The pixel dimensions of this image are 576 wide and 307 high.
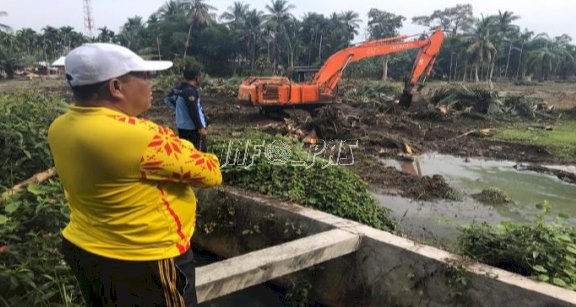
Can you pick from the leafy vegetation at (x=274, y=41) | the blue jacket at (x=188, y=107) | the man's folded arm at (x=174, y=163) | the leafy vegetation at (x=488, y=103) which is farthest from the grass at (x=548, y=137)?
the leafy vegetation at (x=274, y=41)

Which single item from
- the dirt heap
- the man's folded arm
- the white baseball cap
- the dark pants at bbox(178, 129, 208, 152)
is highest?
the white baseball cap

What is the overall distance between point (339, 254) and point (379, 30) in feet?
182

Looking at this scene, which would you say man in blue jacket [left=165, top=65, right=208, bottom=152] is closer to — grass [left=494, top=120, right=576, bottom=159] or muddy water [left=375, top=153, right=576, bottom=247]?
muddy water [left=375, top=153, right=576, bottom=247]

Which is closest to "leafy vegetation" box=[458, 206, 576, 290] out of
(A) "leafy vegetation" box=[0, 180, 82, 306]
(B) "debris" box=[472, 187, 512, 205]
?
(A) "leafy vegetation" box=[0, 180, 82, 306]

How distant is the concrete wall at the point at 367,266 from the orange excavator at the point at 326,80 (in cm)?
1034

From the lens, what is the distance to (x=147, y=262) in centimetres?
188

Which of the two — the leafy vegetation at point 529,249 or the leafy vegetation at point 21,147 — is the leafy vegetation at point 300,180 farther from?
the leafy vegetation at point 21,147

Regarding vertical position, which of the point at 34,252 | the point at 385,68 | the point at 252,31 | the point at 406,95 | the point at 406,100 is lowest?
the point at 406,100

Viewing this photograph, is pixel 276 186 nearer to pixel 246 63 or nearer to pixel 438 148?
pixel 438 148

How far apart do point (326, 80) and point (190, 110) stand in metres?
10.6

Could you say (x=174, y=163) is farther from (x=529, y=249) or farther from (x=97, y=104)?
(x=529, y=249)

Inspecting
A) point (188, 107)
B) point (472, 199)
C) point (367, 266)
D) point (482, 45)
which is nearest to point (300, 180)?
point (367, 266)

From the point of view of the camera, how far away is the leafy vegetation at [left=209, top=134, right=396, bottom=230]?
4.86 meters

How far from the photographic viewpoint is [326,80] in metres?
16.2
